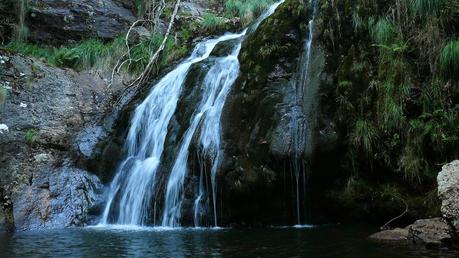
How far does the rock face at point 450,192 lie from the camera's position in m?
4.89

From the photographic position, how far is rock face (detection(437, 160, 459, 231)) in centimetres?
489

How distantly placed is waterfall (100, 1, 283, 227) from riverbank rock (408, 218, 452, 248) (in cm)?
320

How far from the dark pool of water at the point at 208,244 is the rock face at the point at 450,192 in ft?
1.32

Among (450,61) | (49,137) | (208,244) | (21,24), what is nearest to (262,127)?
(208,244)

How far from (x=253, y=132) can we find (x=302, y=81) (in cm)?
125

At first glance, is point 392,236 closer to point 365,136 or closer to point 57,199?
point 365,136

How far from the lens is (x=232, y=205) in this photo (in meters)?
7.50

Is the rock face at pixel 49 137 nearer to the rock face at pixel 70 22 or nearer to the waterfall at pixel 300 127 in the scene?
the rock face at pixel 70 22

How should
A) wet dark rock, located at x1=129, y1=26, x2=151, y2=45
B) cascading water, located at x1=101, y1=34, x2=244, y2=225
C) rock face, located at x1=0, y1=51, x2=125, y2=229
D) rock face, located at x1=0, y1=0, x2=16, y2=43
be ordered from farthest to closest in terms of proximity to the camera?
1. wet dark rock, located at x1=129, y1=26, x2=151, y2=45
2. rock face, located at x1=0, y1=0, x2=16, y2=43
3. rock face, located at x1=0, y1=51, x2=125, y2=229
4. cascading water, located at x1=101, y1=34, x2=244, y2=225

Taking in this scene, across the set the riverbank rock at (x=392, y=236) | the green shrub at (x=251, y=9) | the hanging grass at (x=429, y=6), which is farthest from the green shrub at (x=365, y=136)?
the green shrub at (x=251, y=9)

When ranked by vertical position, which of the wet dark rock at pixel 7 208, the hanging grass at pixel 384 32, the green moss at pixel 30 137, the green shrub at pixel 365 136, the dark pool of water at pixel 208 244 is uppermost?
the hanging grass at pixel 384 32

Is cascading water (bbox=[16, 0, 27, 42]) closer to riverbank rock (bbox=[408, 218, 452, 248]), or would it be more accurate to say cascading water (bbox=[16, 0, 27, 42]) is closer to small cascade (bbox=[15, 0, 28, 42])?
small cascade (bbox=[15, 0, 28, 42])

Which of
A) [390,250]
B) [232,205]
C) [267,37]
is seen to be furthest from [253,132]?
[390,250]

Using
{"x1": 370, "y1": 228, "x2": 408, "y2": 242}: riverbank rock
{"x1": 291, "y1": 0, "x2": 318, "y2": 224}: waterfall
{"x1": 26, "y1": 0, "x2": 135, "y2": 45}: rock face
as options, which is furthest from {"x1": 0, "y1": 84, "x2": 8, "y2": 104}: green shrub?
{"x1": 370, "y1": 228, "x2": 408, "y2": 242}: riverbank rock
